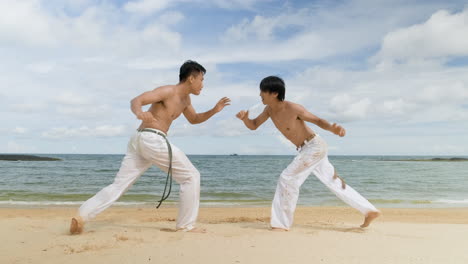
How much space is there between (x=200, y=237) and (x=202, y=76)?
184 cm

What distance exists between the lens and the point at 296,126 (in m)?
→ 4.91

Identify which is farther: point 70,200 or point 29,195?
point 29,195

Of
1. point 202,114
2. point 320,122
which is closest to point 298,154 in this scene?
point 320,122

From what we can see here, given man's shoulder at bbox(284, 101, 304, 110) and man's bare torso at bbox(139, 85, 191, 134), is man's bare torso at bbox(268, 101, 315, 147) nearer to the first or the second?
man's shoulder at bbox(284, 101, 304, 110)

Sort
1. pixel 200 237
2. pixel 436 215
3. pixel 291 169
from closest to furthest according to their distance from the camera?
pixel 200 237 < pixel 291 169 < pixel 436 215

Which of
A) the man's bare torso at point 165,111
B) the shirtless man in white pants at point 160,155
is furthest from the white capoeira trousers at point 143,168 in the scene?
the man's bare torso at point 165,111

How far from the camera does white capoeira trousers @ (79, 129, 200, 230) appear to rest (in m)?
4.30

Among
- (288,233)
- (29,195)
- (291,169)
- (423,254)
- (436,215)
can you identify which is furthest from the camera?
(29,195)

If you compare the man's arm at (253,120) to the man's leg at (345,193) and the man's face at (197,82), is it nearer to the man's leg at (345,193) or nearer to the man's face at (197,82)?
the man's face at (197,82)

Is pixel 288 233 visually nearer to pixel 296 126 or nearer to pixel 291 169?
pixel 291 169

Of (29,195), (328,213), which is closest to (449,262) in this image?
(328,213)

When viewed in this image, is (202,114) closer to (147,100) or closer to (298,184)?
(147,100)

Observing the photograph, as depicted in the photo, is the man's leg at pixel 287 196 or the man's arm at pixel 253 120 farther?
the man's arm at pixel 253 120

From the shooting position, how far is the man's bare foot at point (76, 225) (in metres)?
4.35
